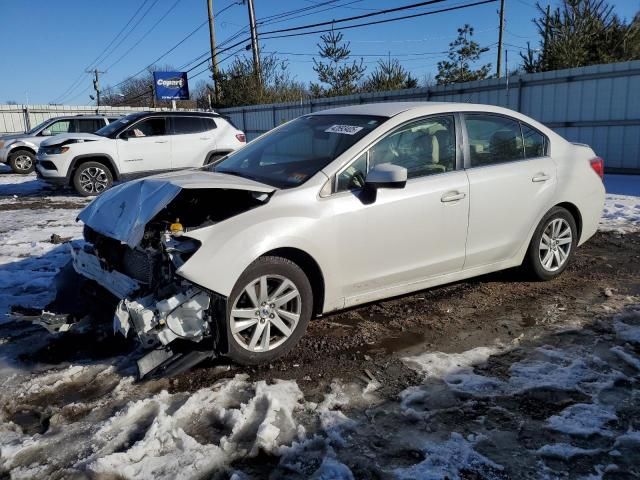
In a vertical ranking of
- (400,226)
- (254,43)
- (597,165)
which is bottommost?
(400,226)

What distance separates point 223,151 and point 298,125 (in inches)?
322

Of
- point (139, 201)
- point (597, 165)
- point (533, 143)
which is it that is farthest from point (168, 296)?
point (597, 165)

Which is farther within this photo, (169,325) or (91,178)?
(91,178)

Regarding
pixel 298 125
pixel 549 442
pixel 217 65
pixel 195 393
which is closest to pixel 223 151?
pixel 298 125

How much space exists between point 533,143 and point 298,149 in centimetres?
224

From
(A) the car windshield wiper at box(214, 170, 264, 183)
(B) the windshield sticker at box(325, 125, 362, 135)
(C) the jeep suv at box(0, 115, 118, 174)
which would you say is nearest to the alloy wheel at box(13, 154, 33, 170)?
(C) the jeep suv at box(0, 115, 118, 174)

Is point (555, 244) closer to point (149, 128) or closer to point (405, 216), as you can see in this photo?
point (405, 216)

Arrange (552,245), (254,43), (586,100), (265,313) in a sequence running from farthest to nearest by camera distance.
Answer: (254,43) < (586,100) < (552,245) < (265,313)

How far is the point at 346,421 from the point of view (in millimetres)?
2941

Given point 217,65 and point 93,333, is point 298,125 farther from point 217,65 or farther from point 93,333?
point 217,65

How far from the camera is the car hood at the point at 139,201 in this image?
347cm

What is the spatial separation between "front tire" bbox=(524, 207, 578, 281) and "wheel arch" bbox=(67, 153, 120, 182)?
9187mm

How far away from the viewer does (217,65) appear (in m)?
31.5

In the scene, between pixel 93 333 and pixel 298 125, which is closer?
pixel 93 333
